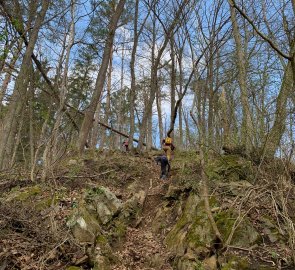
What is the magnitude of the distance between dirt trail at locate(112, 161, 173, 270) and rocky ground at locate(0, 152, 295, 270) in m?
0.02

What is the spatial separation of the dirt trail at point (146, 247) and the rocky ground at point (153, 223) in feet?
0.07

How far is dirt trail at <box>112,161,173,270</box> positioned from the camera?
5.83 meters

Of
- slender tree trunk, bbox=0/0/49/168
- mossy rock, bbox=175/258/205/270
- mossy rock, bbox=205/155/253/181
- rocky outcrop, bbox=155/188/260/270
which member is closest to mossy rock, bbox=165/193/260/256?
rocky outcrop, bbox=155/188/260/270

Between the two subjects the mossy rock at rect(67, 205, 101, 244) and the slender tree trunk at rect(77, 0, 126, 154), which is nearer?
the mossy rock at rect(67, 205, 101, 244)

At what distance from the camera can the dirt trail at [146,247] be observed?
19.1 ft

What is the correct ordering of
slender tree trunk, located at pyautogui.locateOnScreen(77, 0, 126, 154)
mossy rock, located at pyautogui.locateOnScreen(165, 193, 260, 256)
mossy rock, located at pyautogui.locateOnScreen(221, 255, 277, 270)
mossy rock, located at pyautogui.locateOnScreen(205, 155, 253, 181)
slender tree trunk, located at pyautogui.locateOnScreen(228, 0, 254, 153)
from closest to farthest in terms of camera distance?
mossy rock, located at pyautogui.locateOnScreen(221, 255, 277, 270) → mossy rock, located at pyautogui.locateOnScreen(165, 193, 260, 256) → mossy rock, located at pyautogui.locateOnScreen(205, 155, 253, 181) → slender tree trunk, located at pyautogui.locateOnScreen(228, 0, 254, 153) → slender tree trunk, located at pyautogui.locateOnScreen(77, 0, 126, 154)

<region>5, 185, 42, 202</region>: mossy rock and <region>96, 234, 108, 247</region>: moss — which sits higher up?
<region>5, 185, 42, 202</region>: mossy rock

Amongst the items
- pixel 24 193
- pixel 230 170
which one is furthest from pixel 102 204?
pixel 230 170

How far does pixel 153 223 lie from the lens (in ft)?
24.9

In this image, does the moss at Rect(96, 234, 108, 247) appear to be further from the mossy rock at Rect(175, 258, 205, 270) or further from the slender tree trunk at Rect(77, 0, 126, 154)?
the slender tree trunk at Rect(77, 0, 126, 154)

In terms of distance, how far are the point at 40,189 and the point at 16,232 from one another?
210cm

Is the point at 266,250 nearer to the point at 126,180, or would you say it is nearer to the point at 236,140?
the point at 236,140

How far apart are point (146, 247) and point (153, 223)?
1.14 meters

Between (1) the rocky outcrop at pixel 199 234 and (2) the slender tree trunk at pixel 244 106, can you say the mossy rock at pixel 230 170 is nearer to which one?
(2) the slender tree trunk at pixel 244 106
